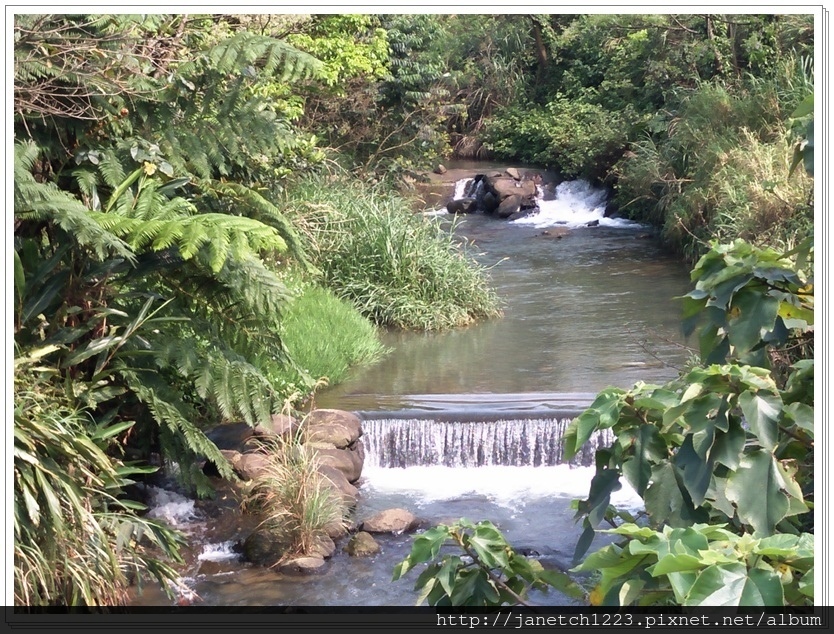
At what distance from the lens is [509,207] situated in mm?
18531

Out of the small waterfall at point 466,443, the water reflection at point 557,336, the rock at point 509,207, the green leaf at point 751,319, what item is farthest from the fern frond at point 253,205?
the rock at point 509,207

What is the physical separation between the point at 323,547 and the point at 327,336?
357 cm

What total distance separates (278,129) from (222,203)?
0.62 meters

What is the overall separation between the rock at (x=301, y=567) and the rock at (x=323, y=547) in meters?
0.07

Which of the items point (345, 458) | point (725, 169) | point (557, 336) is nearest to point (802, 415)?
point (345, 458)

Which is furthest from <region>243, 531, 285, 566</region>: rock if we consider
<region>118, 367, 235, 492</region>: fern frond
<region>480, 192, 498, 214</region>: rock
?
<region>480, 192, 498, 214</region>: rock

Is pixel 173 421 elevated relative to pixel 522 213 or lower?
lower

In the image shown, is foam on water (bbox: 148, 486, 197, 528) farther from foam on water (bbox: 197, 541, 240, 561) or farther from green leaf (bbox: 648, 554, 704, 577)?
green leaf (bbox: 648, 554, 704, 577)

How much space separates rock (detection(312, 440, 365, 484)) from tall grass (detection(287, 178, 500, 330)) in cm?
359

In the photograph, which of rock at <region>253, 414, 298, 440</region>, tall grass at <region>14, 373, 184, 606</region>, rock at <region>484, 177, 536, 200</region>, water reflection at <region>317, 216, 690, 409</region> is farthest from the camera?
rock at <region>484, 177, 536, 200</region>

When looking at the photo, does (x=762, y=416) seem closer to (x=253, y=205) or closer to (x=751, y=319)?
(x=751, y=319)

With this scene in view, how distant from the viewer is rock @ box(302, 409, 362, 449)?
705cm
